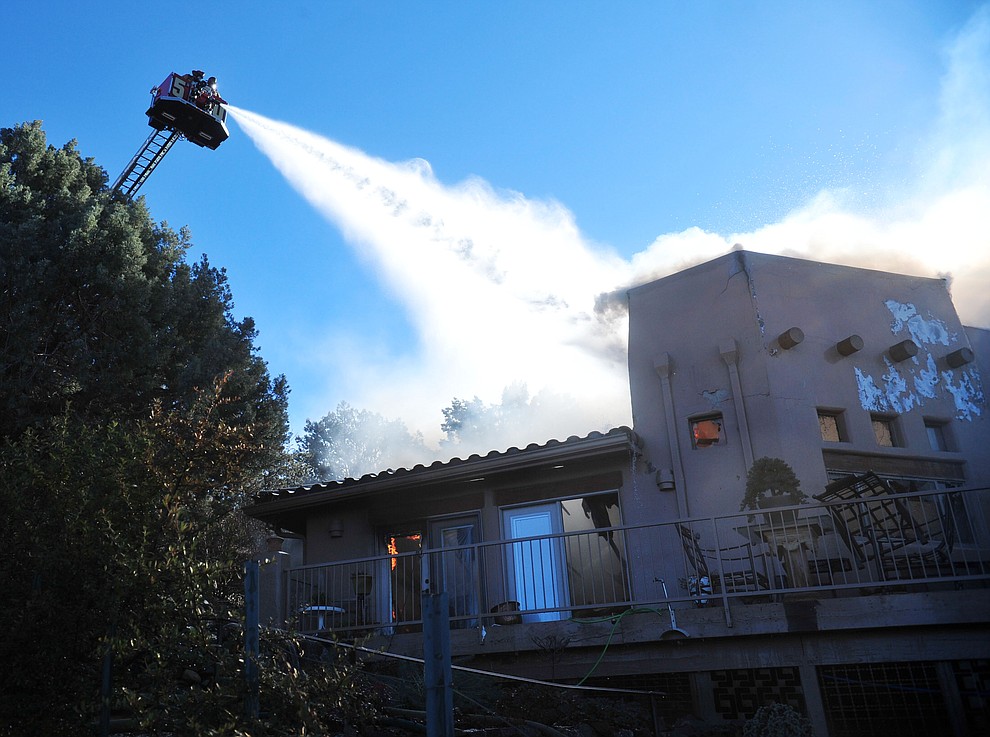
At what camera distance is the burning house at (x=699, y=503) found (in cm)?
854

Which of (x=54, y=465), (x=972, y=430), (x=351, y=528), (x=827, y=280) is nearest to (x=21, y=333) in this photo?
(x=351, y=528)

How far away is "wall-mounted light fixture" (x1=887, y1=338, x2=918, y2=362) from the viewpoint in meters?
12.4

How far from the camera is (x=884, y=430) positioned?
12.3 meters

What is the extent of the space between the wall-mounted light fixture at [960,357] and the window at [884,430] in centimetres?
176

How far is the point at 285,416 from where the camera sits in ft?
64.0

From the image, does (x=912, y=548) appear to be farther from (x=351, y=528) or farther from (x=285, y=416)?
(x=285, y=416)

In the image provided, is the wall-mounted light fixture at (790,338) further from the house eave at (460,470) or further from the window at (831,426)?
the house eave at (460,470)

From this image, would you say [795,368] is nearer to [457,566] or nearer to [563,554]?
[563,554]

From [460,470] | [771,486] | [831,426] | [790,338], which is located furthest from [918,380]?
[460,470]

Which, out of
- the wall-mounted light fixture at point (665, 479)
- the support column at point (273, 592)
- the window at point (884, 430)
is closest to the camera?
the support column at point (273, 592)

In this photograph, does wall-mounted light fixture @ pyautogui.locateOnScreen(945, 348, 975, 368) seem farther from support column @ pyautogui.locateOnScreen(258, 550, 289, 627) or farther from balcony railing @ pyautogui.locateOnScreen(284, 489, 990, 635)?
support column @ pyautogui.locateOnScreen(258, 550, 289, 627)

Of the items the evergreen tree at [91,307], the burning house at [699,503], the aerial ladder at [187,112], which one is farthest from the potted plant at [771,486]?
the aerial ladder at [187,112]

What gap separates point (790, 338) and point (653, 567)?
397 centimetres

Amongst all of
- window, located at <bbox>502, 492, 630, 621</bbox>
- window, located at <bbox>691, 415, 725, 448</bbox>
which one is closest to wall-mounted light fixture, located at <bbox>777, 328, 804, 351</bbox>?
window, located at <bbox>691, 415, 725, 448</bbox>
